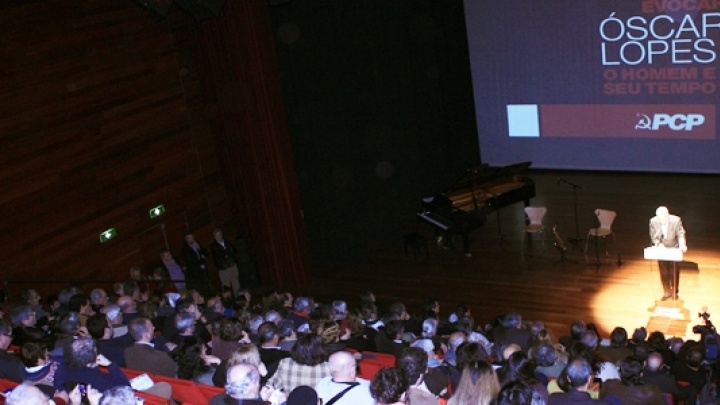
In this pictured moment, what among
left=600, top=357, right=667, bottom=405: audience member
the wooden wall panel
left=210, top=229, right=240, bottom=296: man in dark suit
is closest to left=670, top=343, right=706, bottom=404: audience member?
left=600, top=357, right=667, bottom=405: audience member

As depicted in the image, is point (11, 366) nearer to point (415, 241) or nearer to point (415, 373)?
point (415, 373)

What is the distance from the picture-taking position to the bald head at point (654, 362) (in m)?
5.99

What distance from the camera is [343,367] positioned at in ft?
15.6

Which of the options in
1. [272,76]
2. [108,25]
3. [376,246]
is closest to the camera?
[108,25]

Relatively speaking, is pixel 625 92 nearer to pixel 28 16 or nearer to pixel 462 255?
pixel 462 255

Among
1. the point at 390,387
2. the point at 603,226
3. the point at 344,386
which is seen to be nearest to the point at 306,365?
the point at 344,386

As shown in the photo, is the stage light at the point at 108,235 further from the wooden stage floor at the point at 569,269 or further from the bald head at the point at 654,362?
→ the bald head at the point at 654,362

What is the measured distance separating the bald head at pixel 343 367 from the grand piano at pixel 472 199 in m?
7.31

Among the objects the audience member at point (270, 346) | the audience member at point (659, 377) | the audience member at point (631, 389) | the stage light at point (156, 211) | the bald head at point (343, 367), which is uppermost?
the bald head at point (343, 367)

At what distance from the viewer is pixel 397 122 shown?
526 inches

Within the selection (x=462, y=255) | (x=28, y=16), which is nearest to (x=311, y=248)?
(x=462, y=255)

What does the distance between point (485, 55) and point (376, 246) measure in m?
4.51

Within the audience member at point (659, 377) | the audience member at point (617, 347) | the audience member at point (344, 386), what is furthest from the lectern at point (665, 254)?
the audience member at point (344, 386)

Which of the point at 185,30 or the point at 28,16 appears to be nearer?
the point at 28,16
